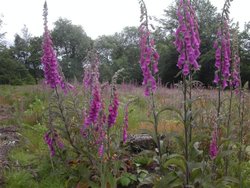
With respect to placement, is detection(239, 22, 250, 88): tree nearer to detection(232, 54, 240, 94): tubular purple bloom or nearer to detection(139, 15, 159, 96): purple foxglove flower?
detection(232, 54, 240, 94): tubular purple bloom

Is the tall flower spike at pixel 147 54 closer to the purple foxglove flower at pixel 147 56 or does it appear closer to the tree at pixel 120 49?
the purple foxglove flower at pixel 147 56

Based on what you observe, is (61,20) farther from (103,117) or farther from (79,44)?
(103,117)

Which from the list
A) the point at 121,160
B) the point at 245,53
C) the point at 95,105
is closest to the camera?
the point at 95,105

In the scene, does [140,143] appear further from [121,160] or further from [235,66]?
[235,66]

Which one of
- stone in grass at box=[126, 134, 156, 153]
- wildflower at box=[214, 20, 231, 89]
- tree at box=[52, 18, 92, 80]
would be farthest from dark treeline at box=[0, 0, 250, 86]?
wildflower at box=[214, 20, 231, 89]

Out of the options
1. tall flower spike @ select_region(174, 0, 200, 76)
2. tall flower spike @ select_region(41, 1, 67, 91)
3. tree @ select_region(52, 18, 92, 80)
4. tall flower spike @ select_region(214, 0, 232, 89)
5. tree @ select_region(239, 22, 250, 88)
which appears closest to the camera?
tall flower spike @ select_region(174, 0, 200, 76)

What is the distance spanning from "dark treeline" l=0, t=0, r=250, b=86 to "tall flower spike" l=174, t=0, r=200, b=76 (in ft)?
67.8

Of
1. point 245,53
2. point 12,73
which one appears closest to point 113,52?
point 12,73

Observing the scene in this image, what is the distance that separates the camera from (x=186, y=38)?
390cm

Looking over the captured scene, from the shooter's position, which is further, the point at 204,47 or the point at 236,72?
the point at 204,47

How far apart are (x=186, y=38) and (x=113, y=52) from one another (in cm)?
4558

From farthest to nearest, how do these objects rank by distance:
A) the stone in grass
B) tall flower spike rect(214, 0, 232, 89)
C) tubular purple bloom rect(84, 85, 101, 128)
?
the stone in grass, tall flower spike rect(214, 0, 232, 89), tubular purple bloom rect(84, 85, 101, 128)

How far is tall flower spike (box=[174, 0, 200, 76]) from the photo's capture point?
3.92m

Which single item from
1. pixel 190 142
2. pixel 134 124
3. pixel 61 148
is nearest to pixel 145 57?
pixel 190 142
